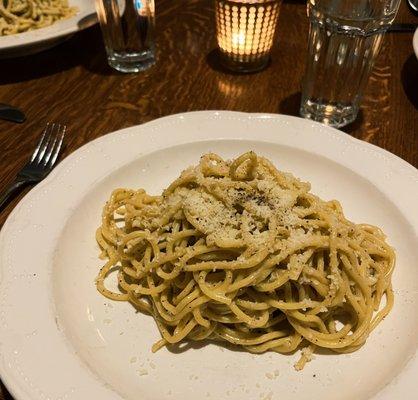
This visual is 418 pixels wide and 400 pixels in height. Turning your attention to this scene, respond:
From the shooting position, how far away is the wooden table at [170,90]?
208 centimetres

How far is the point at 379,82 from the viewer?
2439mm

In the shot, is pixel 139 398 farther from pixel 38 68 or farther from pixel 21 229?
pixel 38 68

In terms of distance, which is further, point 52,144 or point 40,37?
point 40,37

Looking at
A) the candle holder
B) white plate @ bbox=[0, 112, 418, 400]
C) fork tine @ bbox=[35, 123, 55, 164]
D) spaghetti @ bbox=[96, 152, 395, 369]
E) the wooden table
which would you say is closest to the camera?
white plate @ bbox=[0, 112, 418, 400]

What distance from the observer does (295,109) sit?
223 cm

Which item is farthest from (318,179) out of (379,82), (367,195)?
(379,82)

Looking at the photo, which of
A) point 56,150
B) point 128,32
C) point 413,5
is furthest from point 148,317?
point 413,5

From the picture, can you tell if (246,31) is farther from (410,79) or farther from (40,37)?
(40,37)

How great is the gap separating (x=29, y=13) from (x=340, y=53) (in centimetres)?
184

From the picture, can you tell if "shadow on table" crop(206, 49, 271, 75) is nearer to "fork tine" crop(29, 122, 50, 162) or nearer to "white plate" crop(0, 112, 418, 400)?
"white plate" crop(0, 112, 418, 400)

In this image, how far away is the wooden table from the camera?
6.82 ft

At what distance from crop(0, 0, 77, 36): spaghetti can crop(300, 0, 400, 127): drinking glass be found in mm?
1527

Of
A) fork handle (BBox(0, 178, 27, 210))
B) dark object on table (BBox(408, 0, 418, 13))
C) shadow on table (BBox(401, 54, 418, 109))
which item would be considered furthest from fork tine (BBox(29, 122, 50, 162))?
dark object on table (BBox(408, 0, 418, 13))

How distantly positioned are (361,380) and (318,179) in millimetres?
781
